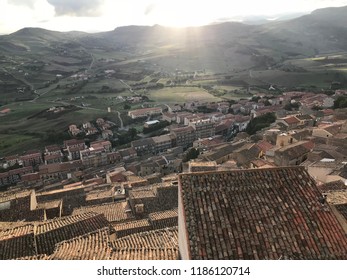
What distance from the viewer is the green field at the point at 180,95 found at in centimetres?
10259

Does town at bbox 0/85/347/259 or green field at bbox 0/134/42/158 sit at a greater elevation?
town at bbox 0/85/347/259

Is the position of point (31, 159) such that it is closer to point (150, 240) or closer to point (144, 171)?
point (144, 171)

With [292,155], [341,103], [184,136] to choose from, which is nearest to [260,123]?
[341,103]

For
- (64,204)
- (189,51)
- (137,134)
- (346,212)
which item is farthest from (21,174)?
(189,51)

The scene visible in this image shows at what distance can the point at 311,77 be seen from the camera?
372 ft

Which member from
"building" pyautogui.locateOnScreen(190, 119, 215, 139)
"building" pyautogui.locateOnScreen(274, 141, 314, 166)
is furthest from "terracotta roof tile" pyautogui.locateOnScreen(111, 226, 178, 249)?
"building" pyautogui.locateOnScreen(190, 119, 215, 139)

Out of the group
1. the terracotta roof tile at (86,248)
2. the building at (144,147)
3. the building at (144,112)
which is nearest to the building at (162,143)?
the building at (144,147)

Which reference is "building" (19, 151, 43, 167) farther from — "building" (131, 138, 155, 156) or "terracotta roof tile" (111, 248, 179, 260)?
"terracotta roof tile" (111, 248, 179, 260)

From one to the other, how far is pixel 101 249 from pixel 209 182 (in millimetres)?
4294

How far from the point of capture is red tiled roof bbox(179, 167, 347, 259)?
7234mm

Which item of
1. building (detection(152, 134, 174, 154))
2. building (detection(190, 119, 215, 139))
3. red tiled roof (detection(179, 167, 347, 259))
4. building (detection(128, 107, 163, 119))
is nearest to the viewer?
red tiled roof (detection(179, 167, 347, 259))

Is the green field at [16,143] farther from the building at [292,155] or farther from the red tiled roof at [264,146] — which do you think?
the building at [292,155]

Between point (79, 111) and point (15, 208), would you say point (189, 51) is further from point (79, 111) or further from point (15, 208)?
point (15, 208)

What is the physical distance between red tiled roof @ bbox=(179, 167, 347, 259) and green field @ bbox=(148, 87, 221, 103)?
9102 cm
